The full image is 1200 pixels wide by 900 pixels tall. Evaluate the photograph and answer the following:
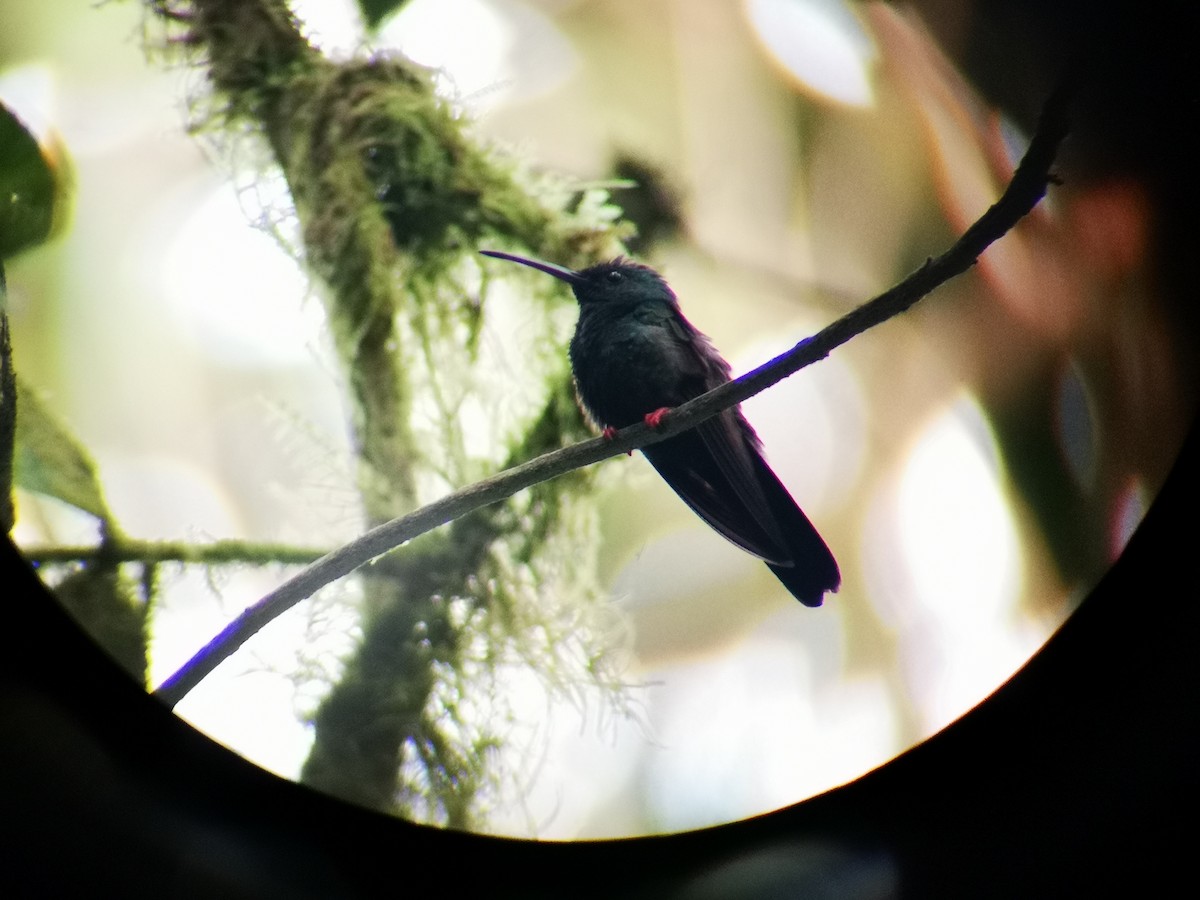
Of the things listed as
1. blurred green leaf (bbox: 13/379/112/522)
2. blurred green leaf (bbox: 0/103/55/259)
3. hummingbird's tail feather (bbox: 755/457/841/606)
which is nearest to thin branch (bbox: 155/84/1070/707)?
hummingbird's tail feather (bbox: 755/457/841/606)

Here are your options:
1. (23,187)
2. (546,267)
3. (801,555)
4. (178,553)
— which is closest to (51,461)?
(178,553)

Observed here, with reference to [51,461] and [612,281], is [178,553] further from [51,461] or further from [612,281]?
[612,281]

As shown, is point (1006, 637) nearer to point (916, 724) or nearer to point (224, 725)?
point (916, 724)

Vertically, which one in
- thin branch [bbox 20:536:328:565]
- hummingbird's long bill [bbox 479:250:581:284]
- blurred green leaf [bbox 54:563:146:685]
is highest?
hummingbird's long bill [bbox 479:250:581:284]

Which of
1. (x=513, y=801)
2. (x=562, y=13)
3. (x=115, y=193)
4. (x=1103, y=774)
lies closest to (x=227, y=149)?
(x=115, y=193)

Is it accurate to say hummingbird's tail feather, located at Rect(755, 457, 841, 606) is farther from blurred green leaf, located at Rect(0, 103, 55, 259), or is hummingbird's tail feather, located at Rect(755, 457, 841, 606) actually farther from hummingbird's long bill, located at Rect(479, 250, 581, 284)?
blurred green leaf, located at Rect(0, 103, 55, 259)

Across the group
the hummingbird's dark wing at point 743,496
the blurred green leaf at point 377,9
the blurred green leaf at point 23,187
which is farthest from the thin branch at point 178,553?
the blurred green leaf at point 377,9

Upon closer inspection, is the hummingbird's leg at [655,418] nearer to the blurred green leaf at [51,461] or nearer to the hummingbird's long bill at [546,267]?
the hummingbird's long bill at [546,267]
